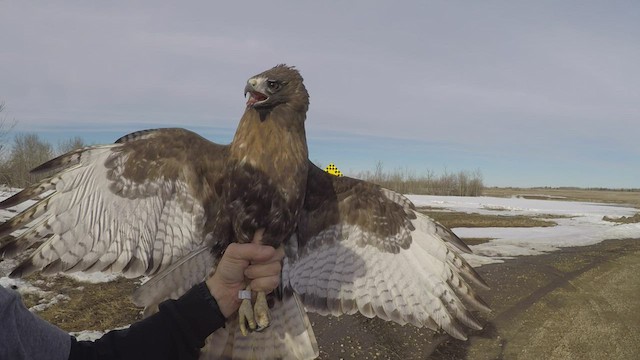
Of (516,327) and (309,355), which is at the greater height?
(309,355)

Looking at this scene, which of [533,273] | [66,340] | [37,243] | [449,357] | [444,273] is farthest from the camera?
[533,273]

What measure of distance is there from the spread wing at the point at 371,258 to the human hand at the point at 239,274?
1.33 metres

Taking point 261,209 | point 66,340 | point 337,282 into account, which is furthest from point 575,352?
point 66,340

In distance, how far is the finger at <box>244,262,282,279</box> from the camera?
9.37ft

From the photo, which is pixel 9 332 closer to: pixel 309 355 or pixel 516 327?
pixel 309 355

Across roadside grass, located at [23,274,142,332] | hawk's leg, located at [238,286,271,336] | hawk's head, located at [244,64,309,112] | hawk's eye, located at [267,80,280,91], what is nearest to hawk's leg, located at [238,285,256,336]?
hawk's leg, located at [238,286,271,336]

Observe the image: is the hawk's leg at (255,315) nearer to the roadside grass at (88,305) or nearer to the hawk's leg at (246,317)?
the hawk's leg at (246,317)

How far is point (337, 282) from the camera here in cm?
441

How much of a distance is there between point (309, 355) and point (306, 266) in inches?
35.9

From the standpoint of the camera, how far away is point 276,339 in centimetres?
377

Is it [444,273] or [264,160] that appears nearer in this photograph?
[264,160]

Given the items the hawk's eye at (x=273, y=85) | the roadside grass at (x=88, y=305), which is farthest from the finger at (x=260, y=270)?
the roadside grass at (x=88, y=305)

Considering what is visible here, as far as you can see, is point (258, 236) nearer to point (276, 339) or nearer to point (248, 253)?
point (248, 253)

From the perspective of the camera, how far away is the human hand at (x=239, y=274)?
2.77m
